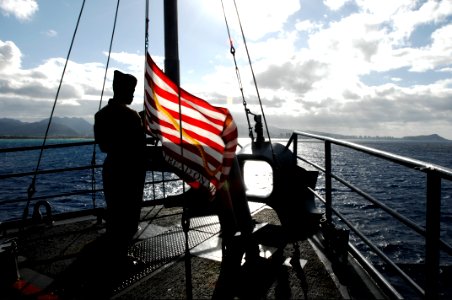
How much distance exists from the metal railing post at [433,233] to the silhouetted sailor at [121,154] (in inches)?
121

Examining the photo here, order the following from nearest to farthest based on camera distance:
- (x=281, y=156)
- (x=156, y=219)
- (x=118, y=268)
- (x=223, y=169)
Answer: (x=223, y=169)
(x=118, y=268)
(x=281, y=156)
(x=156, y=219)

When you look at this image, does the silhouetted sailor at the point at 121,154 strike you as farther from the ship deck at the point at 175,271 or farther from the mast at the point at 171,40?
the mast at the point at 171,40

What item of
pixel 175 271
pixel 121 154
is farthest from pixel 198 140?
pixel 175 271

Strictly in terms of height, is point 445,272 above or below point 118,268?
below

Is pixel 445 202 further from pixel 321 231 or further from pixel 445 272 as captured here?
pixel 321 231

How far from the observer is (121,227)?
3.91 meters

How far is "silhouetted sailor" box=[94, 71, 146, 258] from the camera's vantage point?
3.69 meters

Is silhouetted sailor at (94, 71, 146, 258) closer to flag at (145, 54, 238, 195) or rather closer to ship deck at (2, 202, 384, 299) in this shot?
ship deck at (2, 202, 384, 299)

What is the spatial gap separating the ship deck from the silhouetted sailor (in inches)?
20.5

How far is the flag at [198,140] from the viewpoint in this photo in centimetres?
300

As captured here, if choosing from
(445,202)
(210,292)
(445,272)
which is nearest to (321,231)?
(210,292)

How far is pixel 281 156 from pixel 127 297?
3.33 m

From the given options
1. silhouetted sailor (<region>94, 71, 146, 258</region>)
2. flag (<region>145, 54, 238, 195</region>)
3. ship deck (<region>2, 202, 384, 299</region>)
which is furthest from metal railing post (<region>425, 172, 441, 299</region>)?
silhouetted sailor (<region>94, 71, 146, 258</region>)

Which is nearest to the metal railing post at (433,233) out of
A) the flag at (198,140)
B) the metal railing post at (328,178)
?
the flag at (198,140)
